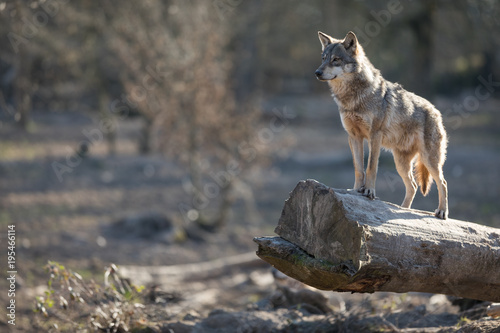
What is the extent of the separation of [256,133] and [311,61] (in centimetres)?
2482

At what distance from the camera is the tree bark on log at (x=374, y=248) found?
4320 mm

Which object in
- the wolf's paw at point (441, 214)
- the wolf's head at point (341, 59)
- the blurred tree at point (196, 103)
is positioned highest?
the blurred tree at point (196, 103)

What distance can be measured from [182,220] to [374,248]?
9.87m

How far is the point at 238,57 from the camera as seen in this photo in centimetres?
2591

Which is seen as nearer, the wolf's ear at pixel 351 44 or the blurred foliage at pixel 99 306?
the wolf's ear at pixel 351 44

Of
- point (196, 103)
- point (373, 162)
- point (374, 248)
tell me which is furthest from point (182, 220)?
point (374, 248)

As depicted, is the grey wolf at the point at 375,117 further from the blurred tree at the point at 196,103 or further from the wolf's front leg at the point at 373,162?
the blurred tree at the point at 196,103

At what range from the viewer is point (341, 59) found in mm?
5383

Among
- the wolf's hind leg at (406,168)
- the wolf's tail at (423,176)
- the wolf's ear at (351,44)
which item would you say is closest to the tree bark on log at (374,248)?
the wolf's hind leg at (406,168)

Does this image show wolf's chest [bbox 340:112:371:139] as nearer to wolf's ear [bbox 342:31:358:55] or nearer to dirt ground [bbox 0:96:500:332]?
wolf's ear [bbox 342:31:358:55]

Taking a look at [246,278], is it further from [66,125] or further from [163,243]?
[66,125]

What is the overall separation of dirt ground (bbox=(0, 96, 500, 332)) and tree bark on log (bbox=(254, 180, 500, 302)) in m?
0.79

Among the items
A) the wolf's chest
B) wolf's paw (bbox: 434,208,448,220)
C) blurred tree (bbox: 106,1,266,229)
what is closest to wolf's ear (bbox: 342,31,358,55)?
the wolf's chest

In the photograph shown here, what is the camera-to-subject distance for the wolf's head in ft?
17.5
